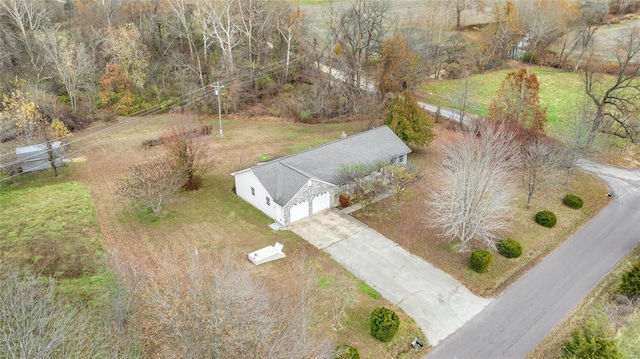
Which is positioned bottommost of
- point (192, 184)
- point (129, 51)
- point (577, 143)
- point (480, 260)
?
point (480, 260)

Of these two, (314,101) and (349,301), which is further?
(314,101)

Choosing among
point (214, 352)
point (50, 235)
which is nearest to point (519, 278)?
point (214, 352)

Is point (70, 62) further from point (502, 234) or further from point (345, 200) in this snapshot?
point (502, 234)

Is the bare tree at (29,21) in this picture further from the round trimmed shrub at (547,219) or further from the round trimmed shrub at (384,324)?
the round trimmed shrub at (547,219)

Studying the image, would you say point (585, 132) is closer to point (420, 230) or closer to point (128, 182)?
point (420, 230)

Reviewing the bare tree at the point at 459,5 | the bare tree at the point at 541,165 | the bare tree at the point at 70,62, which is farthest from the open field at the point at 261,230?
the bare tree at the point at 459,5

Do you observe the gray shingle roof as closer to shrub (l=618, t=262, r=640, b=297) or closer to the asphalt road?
the asphalt road

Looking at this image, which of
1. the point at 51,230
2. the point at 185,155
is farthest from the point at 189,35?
the point at 51,230
